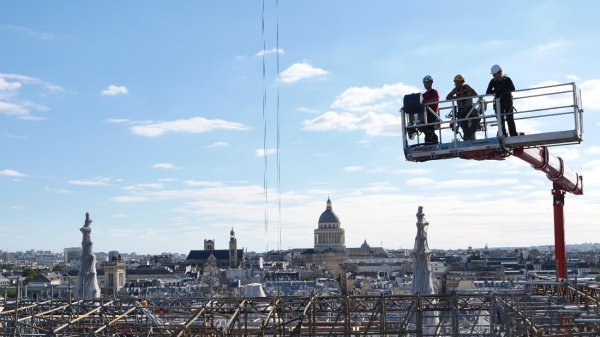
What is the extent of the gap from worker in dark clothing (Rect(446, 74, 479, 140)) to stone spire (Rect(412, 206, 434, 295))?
9.78 metres

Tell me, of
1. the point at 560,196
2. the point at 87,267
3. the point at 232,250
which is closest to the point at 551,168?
the point at 560,196

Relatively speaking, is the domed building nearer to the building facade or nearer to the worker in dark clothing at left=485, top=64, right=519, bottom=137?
the building facade

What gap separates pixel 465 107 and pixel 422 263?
10.1 m

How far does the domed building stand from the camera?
191250 millimetres

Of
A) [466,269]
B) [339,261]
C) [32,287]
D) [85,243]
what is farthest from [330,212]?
[85,243]

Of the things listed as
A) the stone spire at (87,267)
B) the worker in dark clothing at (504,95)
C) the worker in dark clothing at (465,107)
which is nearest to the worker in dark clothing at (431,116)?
the worker in dark clothing at (465,107)

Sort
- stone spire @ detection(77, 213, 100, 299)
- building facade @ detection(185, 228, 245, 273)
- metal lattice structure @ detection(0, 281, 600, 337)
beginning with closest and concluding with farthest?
metal lattice structure @ detection(0, 281, 600, 337), stone spire @ detection(77, 213, 100, 299), building facade @ detection(185, 228, 245, 273)

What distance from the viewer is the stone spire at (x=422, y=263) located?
2184 centimetres

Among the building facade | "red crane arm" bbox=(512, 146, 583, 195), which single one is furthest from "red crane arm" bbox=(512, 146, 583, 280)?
the building facade

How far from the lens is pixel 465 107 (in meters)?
12.6

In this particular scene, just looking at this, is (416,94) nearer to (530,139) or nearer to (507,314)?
(530,139)

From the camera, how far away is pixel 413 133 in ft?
42.4

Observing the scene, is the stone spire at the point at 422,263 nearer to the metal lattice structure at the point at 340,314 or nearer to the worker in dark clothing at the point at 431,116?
the metal lattice structure at the point at 340,314

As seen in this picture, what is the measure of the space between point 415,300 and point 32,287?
85.1m
